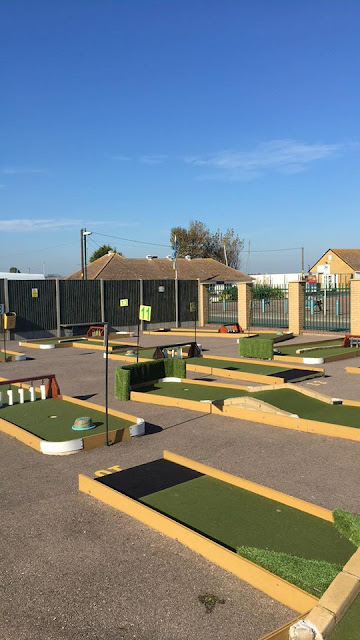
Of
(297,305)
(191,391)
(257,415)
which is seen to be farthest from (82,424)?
(297,305)

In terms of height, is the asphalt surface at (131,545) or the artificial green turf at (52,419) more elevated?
the artificial green turf at (52,419)

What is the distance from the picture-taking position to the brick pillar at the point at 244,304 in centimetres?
3023

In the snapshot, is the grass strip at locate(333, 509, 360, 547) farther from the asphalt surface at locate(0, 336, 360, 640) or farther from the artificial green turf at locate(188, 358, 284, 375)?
the artificial green turf at locate(188, 358, 284, 375)

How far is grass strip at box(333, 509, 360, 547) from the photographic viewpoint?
559 centimetres

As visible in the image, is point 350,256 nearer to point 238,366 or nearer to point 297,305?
point 297,305

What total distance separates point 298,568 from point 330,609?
0.77 meters

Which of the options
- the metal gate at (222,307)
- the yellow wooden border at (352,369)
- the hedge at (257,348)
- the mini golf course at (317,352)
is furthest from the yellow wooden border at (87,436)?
the metal gate at (222,307)

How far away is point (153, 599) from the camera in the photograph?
488cm

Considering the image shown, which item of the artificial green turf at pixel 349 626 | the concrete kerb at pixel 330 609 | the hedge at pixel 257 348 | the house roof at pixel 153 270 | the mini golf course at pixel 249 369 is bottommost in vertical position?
the artificial green turf at pixel 349 626

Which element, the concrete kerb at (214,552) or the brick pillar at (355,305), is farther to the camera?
the brick pillar at (355,305)

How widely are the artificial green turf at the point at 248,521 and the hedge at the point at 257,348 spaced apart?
11977 millimetres

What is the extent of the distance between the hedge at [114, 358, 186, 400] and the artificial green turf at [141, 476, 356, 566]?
5934 mm

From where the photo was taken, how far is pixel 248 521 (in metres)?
6.07

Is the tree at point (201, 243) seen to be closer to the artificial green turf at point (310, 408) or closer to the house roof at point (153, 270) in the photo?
the house roof at point (153, 270)
